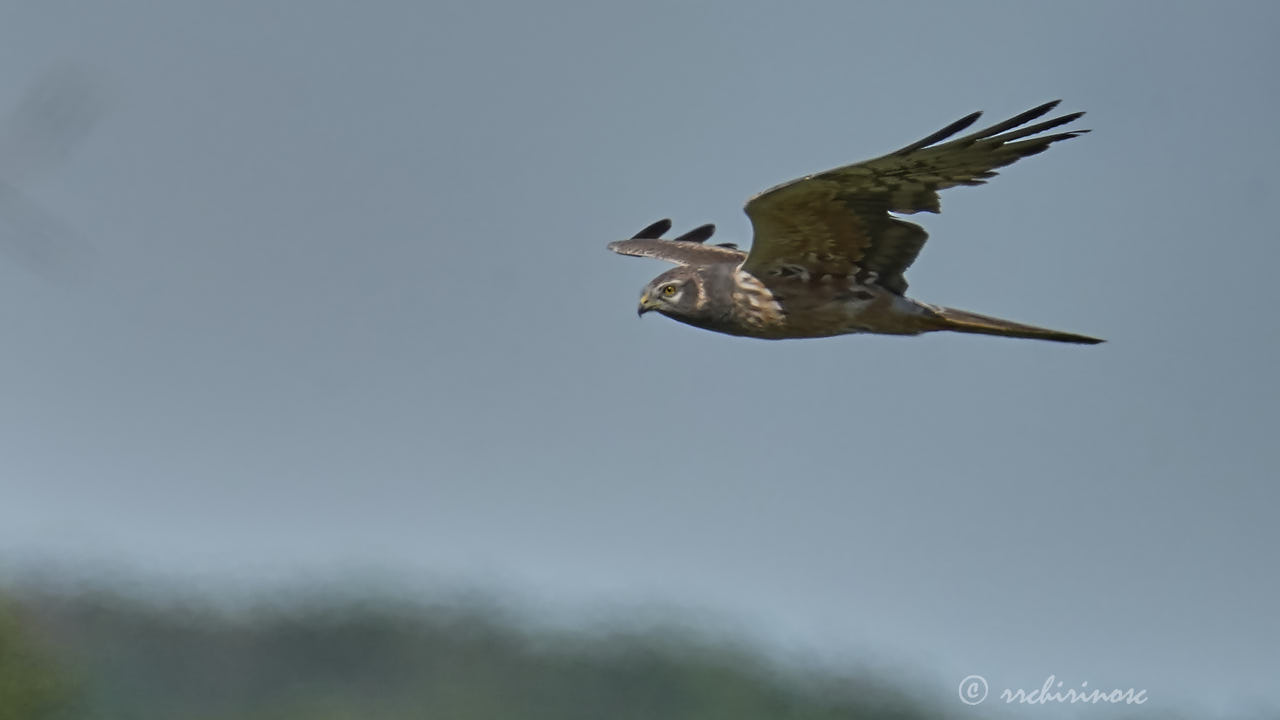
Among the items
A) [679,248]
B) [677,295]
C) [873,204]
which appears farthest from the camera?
[679,248]

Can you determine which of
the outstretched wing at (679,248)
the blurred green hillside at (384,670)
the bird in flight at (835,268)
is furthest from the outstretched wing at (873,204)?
the blurred green hillside at (384,670)

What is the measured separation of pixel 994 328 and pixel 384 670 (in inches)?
1708

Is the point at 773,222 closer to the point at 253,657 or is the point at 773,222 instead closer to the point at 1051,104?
the point at 1051,104

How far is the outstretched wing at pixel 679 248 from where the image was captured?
40.9 feet

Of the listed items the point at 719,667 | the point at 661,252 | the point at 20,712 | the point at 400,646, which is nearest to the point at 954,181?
the point at 661,252

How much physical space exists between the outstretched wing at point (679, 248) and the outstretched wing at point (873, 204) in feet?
6.00

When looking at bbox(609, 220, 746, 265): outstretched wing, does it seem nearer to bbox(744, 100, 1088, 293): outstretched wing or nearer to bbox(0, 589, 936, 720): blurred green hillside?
bbox(744, 100, 1088, 293): outstretched wing

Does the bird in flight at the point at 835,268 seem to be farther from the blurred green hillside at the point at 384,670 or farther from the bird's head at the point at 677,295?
the blurred green hillside at the point at 384,670

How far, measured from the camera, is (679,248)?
1301cm

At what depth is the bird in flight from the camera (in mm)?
9398

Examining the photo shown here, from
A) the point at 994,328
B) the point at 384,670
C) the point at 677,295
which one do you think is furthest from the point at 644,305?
the point at 384,670

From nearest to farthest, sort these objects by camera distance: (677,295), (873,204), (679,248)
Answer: (873,204) < (677,295) < (679,248)

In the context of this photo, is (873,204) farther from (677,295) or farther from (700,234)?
(700,234)

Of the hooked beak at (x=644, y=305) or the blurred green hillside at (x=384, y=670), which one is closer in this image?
the hooked beak at (x=644, y=305)
